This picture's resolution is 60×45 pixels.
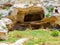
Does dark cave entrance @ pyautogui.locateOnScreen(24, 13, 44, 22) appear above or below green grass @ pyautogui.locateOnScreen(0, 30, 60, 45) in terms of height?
below

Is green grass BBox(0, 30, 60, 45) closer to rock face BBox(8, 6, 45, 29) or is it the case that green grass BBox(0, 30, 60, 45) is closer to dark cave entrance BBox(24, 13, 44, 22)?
rock face BBox(8, 6, 45, 29)

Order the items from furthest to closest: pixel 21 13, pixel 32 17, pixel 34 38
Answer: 1. pixel 32 17
2. pixel 21 13
3. pixel 34 38

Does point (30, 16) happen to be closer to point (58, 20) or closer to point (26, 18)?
point (26, 18)

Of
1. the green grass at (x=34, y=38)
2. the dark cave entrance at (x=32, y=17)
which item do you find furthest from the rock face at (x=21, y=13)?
the green grass at (x=34, y=38)

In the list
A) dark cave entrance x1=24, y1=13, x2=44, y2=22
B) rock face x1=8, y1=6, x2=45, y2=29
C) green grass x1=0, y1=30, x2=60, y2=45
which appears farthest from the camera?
dark cave entrance x1=24, y1=13, x2=44, y2=22

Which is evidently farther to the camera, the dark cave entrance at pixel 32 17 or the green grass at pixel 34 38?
the dark cave entrance at pixel 32 17

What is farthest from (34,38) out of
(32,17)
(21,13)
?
(32,17)

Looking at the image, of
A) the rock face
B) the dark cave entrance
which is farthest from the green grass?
the dark cave entrance

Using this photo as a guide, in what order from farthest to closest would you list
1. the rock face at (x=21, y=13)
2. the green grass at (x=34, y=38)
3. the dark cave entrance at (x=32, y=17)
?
the dark cave entrance at (x=32, y=17) < the rock face at (x=21, y=13) < the green grass at (x=34, y=38)

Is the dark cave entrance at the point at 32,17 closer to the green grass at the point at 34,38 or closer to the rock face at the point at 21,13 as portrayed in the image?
the rock face at the point at 21,13

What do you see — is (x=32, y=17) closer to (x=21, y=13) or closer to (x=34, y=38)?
(x=21, y=13)

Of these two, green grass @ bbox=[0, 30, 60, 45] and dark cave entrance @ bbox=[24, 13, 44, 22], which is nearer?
green grass @ bbox=[0, 30, 60, 45]

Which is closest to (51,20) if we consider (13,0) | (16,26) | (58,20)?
(58,20)

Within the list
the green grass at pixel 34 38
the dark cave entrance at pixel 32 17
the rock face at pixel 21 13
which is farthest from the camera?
the dark cave entrance at pixel 32 17
